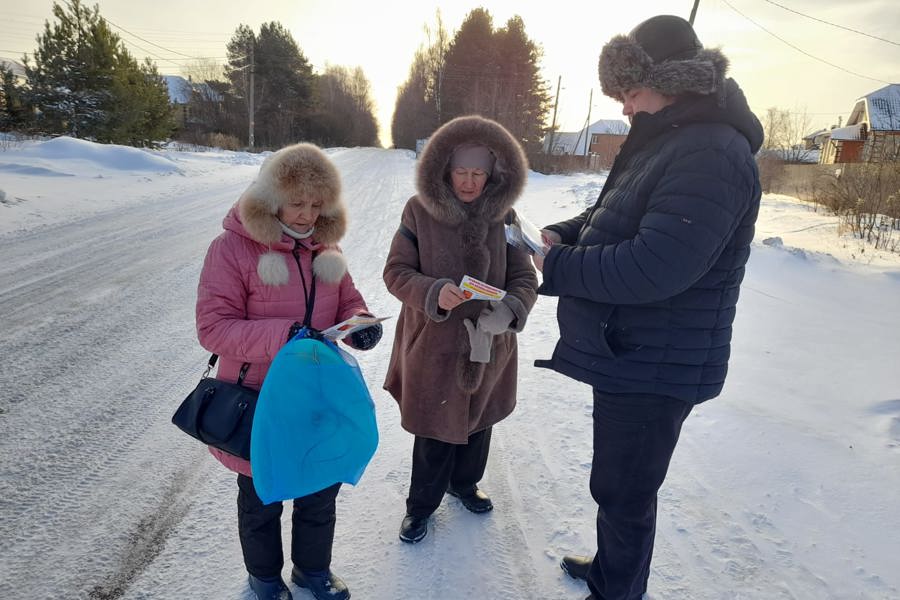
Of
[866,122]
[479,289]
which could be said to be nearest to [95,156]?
[479,289]

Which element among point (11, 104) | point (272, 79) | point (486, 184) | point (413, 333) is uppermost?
point (272, 79)

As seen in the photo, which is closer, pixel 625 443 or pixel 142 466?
pixel 625 443

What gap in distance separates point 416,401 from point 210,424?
0.93m

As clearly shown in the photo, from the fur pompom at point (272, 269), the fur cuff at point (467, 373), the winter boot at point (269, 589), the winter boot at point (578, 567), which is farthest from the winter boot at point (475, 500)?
the fur pompom at point (272, 269)

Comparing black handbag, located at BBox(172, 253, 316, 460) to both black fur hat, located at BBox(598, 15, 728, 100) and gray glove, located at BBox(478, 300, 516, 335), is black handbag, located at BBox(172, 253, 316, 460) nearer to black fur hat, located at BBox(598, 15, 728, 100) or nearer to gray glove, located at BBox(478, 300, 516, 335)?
gray glove, located at BBox(478, 300, 516, 335)

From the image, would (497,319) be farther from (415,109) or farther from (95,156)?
(415,109)

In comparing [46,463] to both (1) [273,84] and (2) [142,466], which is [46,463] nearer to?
(2) [142,466]

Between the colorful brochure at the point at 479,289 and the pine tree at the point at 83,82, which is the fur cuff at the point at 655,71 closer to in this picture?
the colorful brochure at the point at 479,289

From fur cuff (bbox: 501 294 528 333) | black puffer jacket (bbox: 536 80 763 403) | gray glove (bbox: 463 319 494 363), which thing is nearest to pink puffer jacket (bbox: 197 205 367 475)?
gray glove (bbox: 463 319 494 363)

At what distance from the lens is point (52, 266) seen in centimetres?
601

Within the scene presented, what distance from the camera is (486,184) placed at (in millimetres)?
2381

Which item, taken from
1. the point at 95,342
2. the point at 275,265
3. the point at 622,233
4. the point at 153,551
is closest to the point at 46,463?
the point at 153,551

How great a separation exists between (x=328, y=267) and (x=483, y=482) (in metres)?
1.68

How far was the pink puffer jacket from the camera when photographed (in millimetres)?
1814
